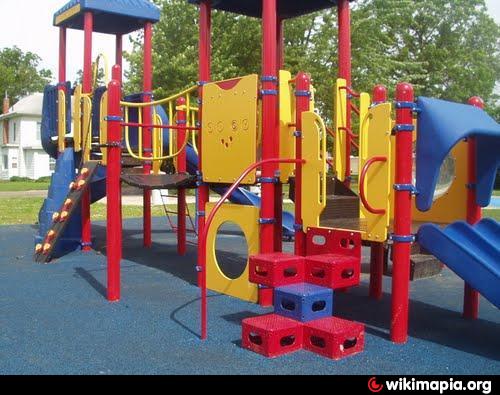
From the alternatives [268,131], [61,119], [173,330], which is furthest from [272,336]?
[61,119]

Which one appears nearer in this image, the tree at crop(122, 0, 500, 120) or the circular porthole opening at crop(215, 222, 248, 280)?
the circular porthole opening at crop(215, 222, 248, 280)

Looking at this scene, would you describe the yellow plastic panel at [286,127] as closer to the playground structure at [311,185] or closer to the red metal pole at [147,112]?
the playground structure at [311,185]

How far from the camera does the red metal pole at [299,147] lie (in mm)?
5805

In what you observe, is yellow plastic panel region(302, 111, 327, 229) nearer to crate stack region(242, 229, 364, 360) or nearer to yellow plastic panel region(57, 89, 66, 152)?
crate stack region(242, 229, 364, 360)

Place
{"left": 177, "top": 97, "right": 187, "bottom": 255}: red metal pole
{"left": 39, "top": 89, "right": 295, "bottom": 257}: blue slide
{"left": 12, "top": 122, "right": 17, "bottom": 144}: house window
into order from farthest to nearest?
{"left": 12, "top": 122, "right": 17, "bottom": 144}: house window
{"left": 39, "top": 89, "right": 295, "bottom": 257}: blue slide
{"left": 177, "top": 97, "right": 187, "bottom": 255}: red metal pole

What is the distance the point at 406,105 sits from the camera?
16.0ft

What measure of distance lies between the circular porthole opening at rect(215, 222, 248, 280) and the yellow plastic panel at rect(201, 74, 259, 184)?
1.54 m

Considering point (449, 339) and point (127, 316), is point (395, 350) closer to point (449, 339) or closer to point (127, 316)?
point (449, 339)

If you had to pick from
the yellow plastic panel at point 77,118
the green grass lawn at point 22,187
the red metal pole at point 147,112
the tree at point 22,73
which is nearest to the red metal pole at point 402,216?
the red metal pole at point 147,112

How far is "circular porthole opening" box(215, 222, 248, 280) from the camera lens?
27.9 feet

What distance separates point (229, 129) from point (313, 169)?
4.47 feet

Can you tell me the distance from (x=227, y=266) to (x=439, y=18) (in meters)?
31.7

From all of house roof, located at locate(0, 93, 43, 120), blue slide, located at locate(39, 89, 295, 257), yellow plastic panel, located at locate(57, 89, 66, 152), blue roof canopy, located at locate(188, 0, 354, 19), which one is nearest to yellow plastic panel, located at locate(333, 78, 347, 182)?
blue roof canopy, located at locate(188, 0, 354, 19)
